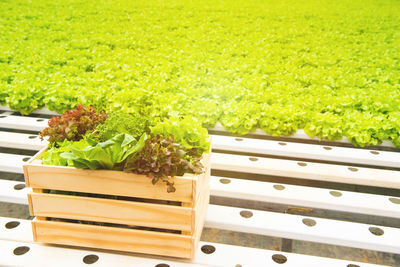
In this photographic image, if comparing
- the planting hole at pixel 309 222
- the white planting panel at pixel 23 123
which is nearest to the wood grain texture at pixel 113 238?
the planting hole at pixel 309 222

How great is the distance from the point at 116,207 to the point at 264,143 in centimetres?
174

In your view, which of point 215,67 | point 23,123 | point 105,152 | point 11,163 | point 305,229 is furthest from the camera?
point 215,67

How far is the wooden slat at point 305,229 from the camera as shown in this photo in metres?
2.33

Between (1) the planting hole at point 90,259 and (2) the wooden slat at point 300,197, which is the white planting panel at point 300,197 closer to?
(2) the wooden slat at point 300,197

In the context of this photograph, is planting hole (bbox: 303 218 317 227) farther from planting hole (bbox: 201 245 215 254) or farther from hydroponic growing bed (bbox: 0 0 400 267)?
planting hole (bbox: 201 245 215 254)

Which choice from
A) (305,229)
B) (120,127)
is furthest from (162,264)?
(305,229)

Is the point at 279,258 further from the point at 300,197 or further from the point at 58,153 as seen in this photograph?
the point at 58,153

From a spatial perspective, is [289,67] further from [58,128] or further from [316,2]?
[316,2]

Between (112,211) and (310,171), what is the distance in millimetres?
1637

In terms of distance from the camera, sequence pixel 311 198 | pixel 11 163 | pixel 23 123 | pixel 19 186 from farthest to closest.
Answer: pixel 23 123
pixel 11 163
pixel 19 186
pixel 311 198

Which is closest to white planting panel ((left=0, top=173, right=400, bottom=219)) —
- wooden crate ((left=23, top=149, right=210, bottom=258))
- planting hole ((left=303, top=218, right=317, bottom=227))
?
planting hole ((left=303, top=218, right=317, bottom=227))

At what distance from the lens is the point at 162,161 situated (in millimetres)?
1940

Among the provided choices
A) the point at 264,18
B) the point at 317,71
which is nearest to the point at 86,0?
the point at 264,18

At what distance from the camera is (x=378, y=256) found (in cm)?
304
